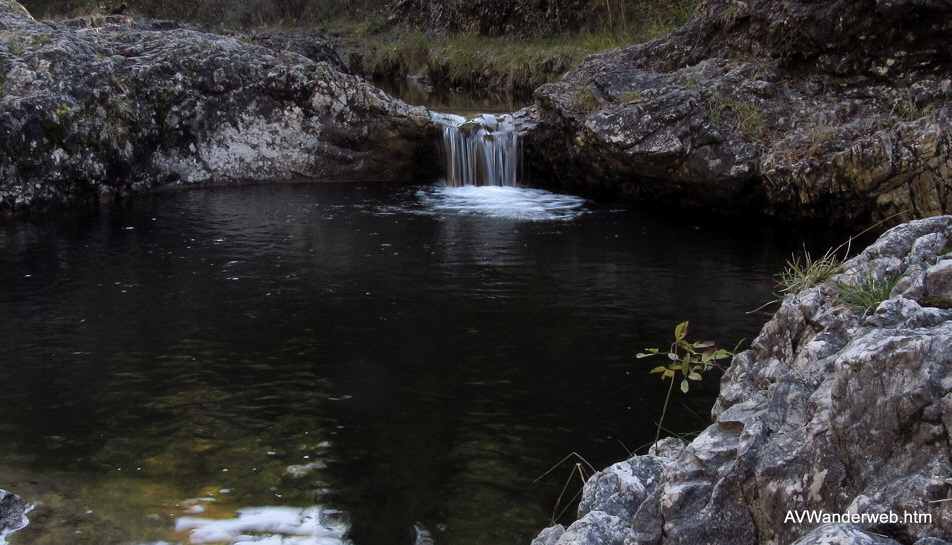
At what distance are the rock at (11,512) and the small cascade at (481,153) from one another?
10.1 m

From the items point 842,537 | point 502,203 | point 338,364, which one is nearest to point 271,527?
point 338,364

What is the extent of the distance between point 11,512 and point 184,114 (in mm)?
10099

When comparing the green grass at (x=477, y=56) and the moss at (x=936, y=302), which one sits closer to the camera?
the moss at (x=936, y=302)

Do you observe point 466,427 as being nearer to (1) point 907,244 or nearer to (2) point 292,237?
(1) point 907,244

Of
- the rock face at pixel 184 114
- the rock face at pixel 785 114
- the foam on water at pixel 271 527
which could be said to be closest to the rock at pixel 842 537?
the foam on water at pixel 271 527

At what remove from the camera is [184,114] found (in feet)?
43.3

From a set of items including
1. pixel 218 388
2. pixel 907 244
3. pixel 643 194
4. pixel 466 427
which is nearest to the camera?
pixel 907 244

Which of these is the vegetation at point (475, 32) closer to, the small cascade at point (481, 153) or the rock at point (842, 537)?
the small cascade at point (481, 153)

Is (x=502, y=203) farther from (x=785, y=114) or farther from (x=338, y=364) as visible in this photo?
(x=338, y=364)

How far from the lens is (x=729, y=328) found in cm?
683

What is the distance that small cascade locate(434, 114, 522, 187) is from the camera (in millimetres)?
13711

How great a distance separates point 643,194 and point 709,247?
2645 mm

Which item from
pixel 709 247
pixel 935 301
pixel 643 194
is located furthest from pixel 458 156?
pixel 935 301

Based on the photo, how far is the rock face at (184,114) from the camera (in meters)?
12.0
